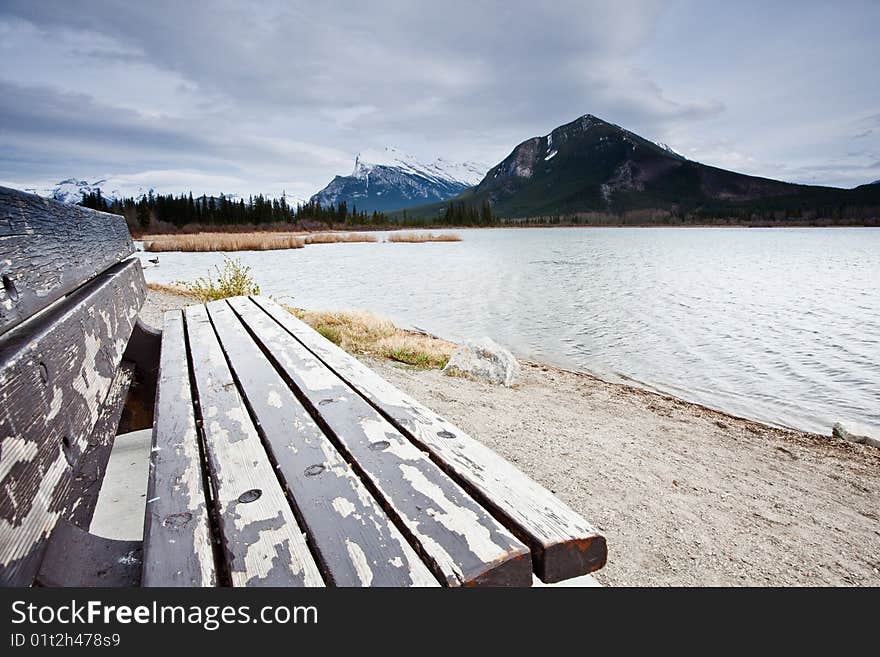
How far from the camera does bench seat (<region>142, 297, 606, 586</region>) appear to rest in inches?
39.7

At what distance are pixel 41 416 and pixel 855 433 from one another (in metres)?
7.05

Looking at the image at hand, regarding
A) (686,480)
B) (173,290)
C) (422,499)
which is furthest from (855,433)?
(173,290)

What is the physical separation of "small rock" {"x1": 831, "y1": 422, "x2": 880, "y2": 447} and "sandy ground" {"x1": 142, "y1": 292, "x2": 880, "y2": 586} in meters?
0.18

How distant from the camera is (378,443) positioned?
155 cm

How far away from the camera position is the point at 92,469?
1636mm

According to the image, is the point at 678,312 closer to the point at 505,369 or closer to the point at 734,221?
the point at 505,369

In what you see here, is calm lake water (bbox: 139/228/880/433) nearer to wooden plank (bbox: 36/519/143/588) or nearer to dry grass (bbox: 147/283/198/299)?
dry grass (bbox: 147/283/198/299)

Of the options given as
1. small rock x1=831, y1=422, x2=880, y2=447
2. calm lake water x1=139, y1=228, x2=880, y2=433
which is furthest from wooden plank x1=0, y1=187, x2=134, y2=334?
calm lake water x1=139, y1=228, x2=880, y2=433

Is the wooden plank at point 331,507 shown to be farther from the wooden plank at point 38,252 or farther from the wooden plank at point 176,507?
the wooden plank at point 38,252

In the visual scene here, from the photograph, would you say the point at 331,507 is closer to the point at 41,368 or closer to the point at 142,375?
the point at 41,368

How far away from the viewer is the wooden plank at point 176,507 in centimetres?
100

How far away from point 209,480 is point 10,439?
0.52 meters

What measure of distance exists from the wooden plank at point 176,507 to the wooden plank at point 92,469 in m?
0.19

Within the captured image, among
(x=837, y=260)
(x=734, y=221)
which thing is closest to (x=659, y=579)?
(x=837, y=260)
